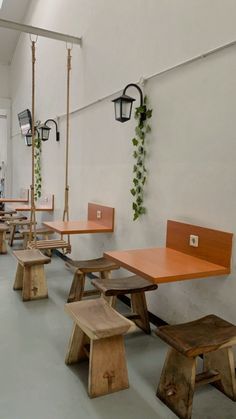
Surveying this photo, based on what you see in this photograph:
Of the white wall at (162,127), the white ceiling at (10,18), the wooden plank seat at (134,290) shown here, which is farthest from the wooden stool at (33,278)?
the white ceiling at (10,18)

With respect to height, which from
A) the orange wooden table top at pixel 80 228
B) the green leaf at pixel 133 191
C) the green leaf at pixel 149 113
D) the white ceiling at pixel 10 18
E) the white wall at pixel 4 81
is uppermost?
the white ceiling at pixel 10 18

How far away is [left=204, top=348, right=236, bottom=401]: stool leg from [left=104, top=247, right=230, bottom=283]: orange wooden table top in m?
0.49

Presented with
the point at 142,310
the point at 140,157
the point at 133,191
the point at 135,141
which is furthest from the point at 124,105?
the point at 142,310

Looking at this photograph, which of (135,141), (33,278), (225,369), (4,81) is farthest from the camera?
(4,81)

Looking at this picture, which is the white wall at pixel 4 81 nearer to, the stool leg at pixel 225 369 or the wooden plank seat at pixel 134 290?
the wooden plank seat at pixel 134 290

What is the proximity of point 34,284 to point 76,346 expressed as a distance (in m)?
1.39

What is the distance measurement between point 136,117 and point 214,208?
1241 mm

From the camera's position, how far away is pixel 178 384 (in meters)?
1.93

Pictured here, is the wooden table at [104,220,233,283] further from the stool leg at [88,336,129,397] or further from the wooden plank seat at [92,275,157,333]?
the stool leg at [88,336,129,397]

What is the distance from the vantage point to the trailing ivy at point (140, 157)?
10.2 ft

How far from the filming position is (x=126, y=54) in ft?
11.2

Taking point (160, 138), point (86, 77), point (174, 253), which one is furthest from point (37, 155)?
point (174, 253)

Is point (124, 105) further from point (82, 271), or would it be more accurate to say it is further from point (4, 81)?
point (4, 81)

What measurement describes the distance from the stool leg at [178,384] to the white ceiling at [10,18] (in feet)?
23.7
